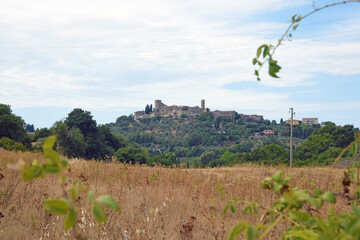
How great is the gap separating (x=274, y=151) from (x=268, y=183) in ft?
175

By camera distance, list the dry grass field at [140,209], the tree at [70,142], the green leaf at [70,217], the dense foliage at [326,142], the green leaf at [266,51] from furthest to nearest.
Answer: the dense foliage at [326,142] < the tree at [70,142] < the dry grass field at [140,209] < the green leaf at [266,51] < the green leaf at [70,217]

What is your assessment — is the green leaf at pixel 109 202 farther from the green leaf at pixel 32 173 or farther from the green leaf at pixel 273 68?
the green leaf at pixel 273 68

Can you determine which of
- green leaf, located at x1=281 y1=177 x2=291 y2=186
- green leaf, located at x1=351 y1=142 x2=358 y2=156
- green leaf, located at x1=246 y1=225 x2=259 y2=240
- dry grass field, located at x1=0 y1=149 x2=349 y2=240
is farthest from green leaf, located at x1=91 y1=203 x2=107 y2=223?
dry grass field, located at x1=0 y1=149 x2=349 y2=240

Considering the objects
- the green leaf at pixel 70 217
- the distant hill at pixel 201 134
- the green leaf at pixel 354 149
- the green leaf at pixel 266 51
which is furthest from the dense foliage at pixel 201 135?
the green leaf at pixel 70 217

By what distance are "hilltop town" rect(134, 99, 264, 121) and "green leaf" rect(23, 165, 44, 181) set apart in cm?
13715

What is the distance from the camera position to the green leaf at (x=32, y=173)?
735mm

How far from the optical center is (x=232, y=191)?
6.00 m

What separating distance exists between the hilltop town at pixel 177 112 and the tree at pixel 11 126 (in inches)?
4023

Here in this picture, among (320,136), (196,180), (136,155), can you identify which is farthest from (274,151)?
(196,180)

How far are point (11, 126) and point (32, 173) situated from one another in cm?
3950

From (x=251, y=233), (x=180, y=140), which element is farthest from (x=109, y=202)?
(x=180, y=140)

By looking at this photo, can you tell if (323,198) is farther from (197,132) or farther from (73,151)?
(197,132)

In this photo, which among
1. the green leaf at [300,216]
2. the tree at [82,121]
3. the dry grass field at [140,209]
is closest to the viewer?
the green leaf at [300,216]

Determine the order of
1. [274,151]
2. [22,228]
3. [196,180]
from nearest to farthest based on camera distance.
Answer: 1. [22,228]
2. [196,180]
3. [274,151]
